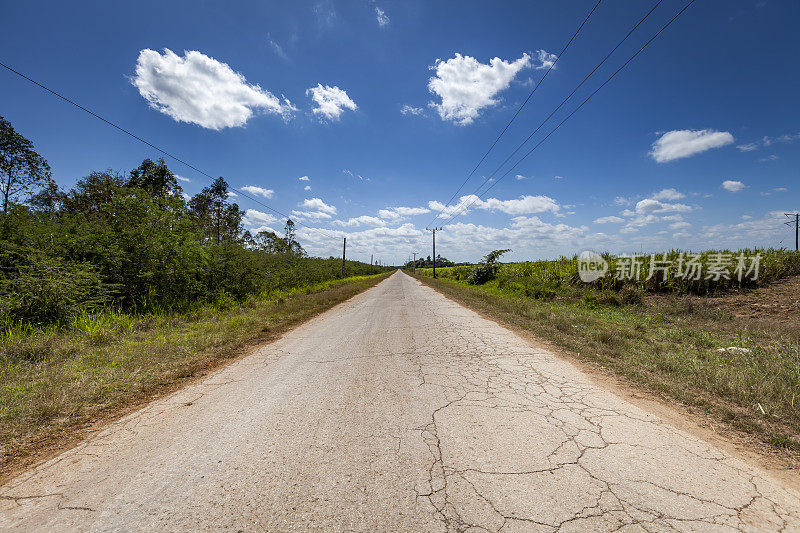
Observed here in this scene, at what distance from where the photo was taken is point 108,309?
6934 mm

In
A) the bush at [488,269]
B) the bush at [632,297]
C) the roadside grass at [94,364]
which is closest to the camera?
the roadside grass at [94,364]

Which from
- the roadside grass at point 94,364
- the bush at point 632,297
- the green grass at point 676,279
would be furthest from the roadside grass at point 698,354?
the roadside grass at point 94,364

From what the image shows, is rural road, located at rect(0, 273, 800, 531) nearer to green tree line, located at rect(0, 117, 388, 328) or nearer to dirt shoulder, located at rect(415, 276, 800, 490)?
dirt shoulder, located at rect(415, 276, 800, 490)

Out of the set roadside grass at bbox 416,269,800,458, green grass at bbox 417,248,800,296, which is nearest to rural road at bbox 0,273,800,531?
roadside grass at bbox 416,269,800,458

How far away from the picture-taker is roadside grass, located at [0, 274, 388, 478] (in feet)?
9.29

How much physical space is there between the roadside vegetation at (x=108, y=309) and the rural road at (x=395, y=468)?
86 cm

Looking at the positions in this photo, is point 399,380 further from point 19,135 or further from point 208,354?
point 19,135

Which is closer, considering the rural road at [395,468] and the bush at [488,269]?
the rural road at [395,468]

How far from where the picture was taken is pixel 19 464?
229 cm

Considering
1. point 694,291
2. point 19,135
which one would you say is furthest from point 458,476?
point 19,135

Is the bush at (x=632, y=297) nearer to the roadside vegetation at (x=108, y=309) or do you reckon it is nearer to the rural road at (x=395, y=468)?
the rural road at (x=395, y=468)

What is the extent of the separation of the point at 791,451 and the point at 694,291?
1182 centimetres

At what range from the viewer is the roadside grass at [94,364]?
2830 millimetres

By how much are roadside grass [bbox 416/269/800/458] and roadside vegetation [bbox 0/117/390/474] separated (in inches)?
250
